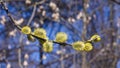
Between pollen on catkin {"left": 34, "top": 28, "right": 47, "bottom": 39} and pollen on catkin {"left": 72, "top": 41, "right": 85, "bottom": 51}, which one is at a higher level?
pollen on catkin {"left": 34, "top": 28, "right": 47, "bottom": 39}

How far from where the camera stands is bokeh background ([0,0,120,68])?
6.70 metres

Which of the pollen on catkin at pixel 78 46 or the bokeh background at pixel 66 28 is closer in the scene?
the pollen on catkin at pixel 78 46

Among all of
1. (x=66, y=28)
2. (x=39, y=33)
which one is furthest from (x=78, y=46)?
(x=66, y=28)

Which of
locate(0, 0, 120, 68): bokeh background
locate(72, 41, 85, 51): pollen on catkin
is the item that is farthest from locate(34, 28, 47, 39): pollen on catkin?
locate(0, 0, 120, 68): bokeh background

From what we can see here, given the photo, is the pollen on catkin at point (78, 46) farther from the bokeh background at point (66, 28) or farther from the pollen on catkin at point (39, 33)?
the bokeh background at point (66, 28)

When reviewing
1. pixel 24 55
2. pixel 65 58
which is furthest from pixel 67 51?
pixel 24 55

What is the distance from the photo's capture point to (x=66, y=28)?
696 cm

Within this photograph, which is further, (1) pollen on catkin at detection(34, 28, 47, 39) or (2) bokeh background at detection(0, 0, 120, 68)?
(2) bokeh background at detection(0, 0, 120, 68)

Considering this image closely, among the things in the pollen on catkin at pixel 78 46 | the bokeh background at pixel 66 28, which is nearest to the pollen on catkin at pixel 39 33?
the pollen on catkin at pixel 78 46

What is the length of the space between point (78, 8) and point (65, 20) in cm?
51

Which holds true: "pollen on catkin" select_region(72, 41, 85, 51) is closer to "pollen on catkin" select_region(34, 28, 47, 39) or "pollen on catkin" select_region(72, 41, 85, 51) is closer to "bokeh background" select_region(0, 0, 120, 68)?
"pollen on catkin" select_region(34, 28, 47, 39)

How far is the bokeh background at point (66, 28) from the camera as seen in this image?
670 centimetres

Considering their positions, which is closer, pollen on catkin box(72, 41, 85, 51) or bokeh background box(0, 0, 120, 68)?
pollen on catkin box(72, 41, 85, 51)

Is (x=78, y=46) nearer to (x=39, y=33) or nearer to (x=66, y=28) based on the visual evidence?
(x=39, y=33)
